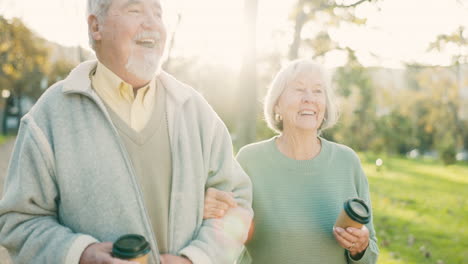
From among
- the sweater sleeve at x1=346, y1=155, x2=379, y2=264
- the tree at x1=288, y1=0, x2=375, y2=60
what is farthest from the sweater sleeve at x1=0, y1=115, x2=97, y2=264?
the tree at x1=288, y1=0, x2=375, y2=60

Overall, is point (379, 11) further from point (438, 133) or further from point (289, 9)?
point (438, 133)

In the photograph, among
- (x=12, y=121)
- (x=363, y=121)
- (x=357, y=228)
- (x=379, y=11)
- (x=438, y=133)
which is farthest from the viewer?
(x=12, y=121)

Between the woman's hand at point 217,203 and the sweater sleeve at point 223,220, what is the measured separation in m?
0.03

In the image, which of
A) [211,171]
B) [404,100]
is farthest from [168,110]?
[404,100]

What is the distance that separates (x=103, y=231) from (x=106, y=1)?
107 cm

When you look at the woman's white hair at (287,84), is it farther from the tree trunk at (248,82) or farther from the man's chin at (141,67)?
the tree trunk at (248,82)

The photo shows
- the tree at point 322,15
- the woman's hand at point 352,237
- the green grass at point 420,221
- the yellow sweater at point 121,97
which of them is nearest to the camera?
the yellow sweater at point 121,97

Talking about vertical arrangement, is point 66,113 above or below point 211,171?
above

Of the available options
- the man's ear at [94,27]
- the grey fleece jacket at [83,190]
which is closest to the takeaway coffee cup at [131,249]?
the grey fleece jacket at [83,190]

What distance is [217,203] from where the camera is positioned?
2.10m

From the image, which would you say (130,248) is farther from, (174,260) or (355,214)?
(355,214)

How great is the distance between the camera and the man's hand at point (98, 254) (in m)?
1.72

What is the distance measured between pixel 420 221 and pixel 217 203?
24.9 ft

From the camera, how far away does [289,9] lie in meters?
8.76
